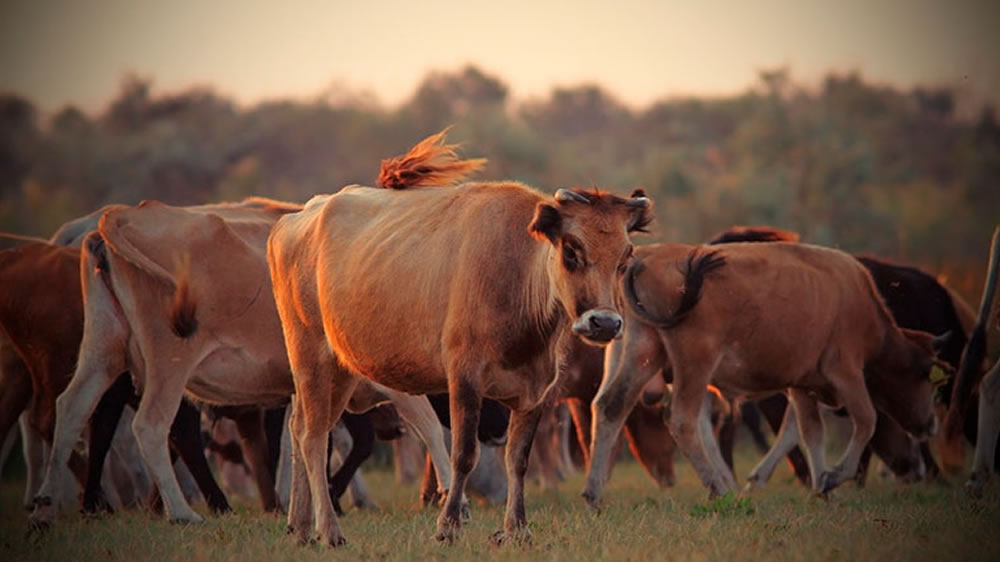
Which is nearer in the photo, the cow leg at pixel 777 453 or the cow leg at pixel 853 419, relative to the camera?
the cow leg at pixel 853 419

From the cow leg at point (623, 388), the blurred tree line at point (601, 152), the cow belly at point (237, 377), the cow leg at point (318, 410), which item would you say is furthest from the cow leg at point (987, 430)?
the blurred tree line at point (601, 152)

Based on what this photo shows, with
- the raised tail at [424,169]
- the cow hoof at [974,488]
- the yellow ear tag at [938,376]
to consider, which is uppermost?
the raised tail at [424,169]

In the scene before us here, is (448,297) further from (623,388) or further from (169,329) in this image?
(623,388)

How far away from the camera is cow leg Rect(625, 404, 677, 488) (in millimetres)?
16436

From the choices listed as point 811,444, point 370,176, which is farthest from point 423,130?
point 811,444

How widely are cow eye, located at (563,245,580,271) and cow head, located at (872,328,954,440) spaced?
6104 mm

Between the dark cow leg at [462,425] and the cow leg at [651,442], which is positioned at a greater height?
the dark cow leg at [462,425]

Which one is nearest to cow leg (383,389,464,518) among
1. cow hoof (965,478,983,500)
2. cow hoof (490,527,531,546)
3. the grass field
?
the grass field

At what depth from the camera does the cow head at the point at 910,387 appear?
14.0 m

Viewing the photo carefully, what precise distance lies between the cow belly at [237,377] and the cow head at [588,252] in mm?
4031

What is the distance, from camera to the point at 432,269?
9.46m

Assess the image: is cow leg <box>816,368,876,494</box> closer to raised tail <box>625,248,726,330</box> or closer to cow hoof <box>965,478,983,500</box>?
cow hoof <box>965,478,983,500</box>

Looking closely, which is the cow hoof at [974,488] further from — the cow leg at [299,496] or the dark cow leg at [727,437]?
the cow leg at [299,496]

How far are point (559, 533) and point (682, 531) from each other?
796 mm
